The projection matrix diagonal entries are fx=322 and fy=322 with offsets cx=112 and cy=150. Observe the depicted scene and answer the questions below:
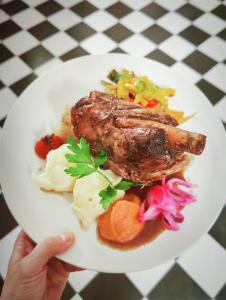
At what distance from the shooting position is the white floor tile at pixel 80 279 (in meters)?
2.55

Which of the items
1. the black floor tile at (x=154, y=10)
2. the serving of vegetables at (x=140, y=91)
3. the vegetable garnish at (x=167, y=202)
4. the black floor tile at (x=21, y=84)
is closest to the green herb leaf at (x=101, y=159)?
the vegetable garnish at (x=167, y=202)

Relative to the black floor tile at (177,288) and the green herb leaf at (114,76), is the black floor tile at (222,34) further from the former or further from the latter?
the black floor tile at (177,288)

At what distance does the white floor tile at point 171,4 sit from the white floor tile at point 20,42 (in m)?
1.80

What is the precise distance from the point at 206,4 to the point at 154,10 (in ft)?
2.41

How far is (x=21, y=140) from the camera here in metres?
2.38

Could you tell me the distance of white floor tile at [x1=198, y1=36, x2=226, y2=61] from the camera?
12.6 feet

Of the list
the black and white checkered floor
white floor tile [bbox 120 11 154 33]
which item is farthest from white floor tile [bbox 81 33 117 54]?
white floor tile [bbox 120 11 154 33]

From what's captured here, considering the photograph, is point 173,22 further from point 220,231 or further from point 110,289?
point 110,289

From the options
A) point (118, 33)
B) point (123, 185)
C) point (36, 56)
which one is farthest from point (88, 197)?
point (118, 33)

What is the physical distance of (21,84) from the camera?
142 inches

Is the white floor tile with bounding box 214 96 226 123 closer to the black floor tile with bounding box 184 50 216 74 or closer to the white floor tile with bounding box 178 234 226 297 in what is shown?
the black floor tile with bounding box 184 50 216 74

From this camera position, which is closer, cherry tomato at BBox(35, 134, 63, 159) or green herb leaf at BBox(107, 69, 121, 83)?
cherry tomato at BBox(35, 134, 63, 159)

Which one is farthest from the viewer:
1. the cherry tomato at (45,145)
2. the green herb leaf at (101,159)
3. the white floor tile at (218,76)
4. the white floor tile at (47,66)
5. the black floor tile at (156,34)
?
the black floor tile at (156,34)

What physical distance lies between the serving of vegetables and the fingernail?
1.22 meters
